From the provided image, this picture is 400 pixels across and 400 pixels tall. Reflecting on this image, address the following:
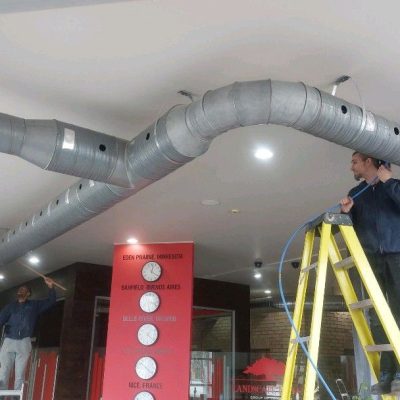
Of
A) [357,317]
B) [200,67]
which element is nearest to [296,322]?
[357,317]

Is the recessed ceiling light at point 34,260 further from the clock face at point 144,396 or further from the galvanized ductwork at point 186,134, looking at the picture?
the galvanized ductwork at point 186,134

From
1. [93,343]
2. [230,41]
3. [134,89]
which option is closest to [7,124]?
[134,89]

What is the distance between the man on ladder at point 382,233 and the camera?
8.63 ft

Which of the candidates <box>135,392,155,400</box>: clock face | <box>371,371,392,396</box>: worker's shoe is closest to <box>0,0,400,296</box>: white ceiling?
<box>371,371,392,396</box>: worker's shoe

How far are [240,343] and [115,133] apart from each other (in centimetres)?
644

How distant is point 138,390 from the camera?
6074 mm

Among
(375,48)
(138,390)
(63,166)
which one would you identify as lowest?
(138,390)

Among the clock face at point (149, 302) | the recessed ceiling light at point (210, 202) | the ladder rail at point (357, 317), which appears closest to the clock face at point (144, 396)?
the clock face at point (149, 302)

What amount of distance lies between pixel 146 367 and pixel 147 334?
1.33ft

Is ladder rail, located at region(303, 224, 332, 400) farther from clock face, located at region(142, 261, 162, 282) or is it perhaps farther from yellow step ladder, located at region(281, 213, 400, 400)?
clock face, located at region(142, 261, 162, 282)

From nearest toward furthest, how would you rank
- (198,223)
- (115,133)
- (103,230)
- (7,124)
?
1. (7,124)
2. (115,133)
3. (198,223)
4. (103,230)

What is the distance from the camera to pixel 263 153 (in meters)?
3.92

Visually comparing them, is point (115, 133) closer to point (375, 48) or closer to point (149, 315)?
point (375, 48)

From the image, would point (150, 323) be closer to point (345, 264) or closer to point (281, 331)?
point (345, 264)
